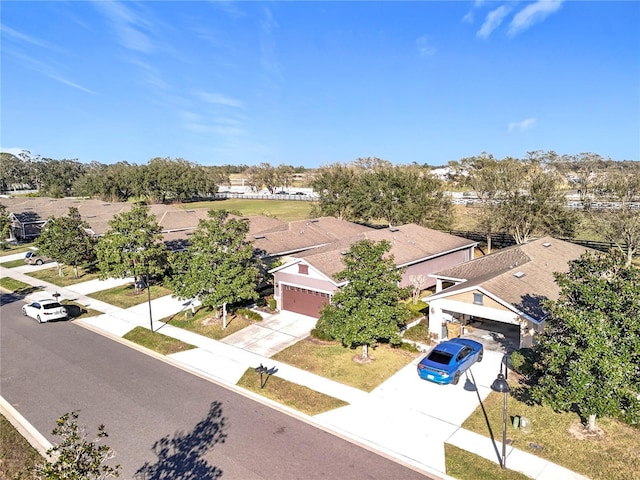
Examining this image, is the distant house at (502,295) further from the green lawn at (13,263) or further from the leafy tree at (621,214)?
the green lawn at (13,263)

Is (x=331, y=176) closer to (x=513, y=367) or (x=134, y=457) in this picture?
(x=513, y=367)

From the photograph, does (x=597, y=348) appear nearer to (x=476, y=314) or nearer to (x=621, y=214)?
(x=476, y=314)

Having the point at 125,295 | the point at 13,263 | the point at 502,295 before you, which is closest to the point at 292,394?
the point at 502,295

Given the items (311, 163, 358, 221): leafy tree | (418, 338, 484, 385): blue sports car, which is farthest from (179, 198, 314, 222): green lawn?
(418, 338, 484, 385): blue sports car

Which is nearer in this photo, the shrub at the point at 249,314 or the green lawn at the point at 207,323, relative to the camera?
the green lawn at the point at 207,323

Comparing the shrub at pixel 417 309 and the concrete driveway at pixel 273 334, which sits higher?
the shrub at pixel 417 309

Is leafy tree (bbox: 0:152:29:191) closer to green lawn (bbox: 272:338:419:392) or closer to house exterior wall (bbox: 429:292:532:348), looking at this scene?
green lawn (bbox: 272:338:419:392)

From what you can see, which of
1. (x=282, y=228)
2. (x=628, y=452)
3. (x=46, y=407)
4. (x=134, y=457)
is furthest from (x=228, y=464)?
(x=282, y=228)

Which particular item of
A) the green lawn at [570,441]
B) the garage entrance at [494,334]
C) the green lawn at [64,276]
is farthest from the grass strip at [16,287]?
the green lawn at [570,441]
